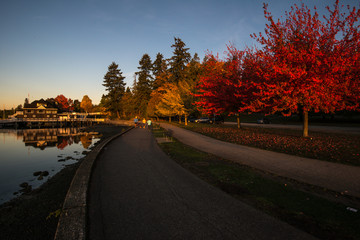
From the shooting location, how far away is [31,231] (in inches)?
155

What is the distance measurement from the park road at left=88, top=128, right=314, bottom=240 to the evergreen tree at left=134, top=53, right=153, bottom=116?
59.0 metres

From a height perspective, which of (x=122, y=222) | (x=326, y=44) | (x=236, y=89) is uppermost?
(x=326, y=44)

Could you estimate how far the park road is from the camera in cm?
338

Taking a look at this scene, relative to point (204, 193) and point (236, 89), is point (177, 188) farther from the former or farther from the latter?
point (236, 89)

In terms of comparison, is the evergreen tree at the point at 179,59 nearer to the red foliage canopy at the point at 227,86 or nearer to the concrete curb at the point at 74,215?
the red foliage canopy at the point at 227,86

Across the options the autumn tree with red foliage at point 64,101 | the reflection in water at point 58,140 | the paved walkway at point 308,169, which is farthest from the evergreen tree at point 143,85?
the autumn tree with red foliage at point 64,101

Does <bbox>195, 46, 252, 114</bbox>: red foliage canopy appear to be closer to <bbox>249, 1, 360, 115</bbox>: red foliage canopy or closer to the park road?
<bbox>249, 1, 360, 115</bbox>: red foliage canopy

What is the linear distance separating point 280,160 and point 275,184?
10.3 feet

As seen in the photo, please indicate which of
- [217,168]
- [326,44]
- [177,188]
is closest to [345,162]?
[217,168]

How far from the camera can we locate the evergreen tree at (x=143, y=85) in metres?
65.6

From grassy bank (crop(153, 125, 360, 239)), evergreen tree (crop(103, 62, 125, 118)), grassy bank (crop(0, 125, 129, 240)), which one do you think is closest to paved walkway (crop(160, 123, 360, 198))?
grassy bank (crop(153, 125, 360, 239))

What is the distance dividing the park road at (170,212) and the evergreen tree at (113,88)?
71.7 metres

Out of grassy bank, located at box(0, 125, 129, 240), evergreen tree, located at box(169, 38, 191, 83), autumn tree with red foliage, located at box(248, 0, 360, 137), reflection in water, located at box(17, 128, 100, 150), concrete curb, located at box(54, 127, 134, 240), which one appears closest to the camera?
concrete curb, located at box(54, 127, 134, 240)

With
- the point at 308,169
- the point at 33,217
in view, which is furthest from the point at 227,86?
the point at 33,217
